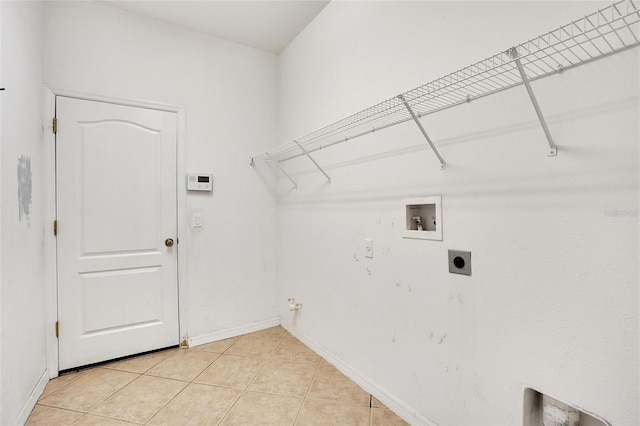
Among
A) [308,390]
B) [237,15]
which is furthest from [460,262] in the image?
[237,15]

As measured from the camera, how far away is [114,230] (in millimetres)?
2230

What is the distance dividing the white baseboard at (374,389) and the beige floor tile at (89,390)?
1.31m

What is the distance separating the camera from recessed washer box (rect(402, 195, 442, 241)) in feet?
4.59

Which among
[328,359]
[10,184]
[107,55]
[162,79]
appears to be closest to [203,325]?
[328,359]

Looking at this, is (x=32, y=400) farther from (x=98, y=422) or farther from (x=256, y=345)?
(x=256, y=345)

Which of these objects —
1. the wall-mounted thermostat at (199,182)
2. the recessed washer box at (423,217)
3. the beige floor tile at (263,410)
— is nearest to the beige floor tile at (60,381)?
the beige floor tile at (263,410)

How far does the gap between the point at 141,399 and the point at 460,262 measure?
2005mm

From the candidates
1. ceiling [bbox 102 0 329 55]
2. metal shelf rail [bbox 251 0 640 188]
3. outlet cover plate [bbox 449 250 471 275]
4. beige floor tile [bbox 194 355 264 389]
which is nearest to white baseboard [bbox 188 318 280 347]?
beige floor tile [bbox 194 355 264 389]

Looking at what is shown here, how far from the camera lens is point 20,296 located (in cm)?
160

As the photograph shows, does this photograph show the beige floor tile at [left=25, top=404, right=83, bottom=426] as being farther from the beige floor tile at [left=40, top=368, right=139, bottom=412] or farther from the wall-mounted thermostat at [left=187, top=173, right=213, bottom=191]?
the wall-mounted thermostat at [left=187, top=173, right=213, bottom=191]

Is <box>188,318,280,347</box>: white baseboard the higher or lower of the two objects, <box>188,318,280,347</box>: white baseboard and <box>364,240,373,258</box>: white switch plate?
the lower

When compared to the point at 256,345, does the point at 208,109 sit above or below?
above

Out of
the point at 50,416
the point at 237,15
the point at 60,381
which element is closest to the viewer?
the point at 50,416

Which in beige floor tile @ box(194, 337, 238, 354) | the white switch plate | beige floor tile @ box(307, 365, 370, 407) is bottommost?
beige floor tile @ box(194, 337, 238, 354)
